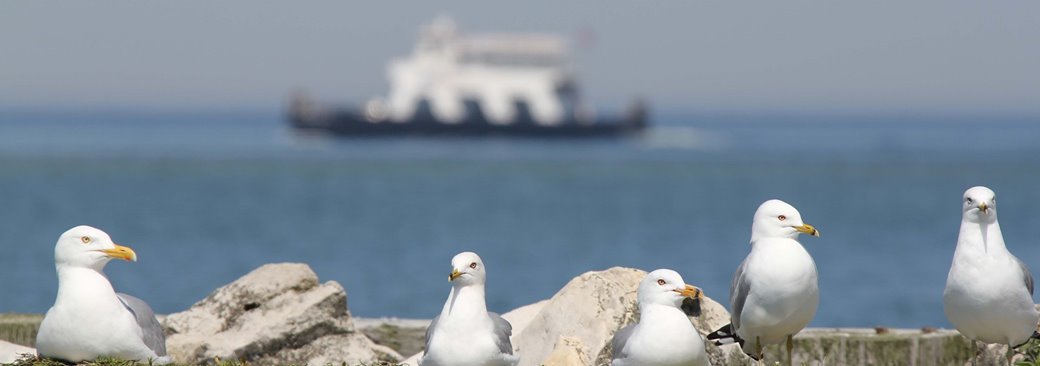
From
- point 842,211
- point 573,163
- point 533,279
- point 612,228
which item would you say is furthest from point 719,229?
point 573,163

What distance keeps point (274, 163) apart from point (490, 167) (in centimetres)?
1132

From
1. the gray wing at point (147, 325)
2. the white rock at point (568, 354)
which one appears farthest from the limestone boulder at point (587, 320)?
the gray wing at point (147, 325)

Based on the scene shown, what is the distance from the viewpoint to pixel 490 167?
251 feet

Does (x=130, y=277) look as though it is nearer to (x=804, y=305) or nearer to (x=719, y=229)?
(x=719, y=229)

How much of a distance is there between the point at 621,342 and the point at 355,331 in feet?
8.76

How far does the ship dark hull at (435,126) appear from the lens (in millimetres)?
94625

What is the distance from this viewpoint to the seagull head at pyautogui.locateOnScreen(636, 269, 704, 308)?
7.53 meters

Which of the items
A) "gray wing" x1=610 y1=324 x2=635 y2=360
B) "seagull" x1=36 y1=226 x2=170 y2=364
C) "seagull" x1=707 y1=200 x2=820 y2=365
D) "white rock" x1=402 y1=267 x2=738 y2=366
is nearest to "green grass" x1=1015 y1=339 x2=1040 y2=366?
"seagull" x1=707 y1=200 x2=820 y2=365

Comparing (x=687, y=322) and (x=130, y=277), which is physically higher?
(x=687, y=322)

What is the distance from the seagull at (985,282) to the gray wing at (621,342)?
169 centimetres

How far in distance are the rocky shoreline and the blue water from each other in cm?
1254

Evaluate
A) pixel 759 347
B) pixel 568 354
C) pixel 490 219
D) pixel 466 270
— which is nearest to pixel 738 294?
pixel 759 347

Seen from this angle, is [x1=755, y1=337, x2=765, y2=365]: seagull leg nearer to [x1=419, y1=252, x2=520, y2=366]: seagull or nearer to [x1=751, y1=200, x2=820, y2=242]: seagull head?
[x1=751, y1=200, x2=820, y2=242]: seagull head

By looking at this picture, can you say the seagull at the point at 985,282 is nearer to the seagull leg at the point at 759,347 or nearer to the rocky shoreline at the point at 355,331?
the seagull leg at the point at 759,347
